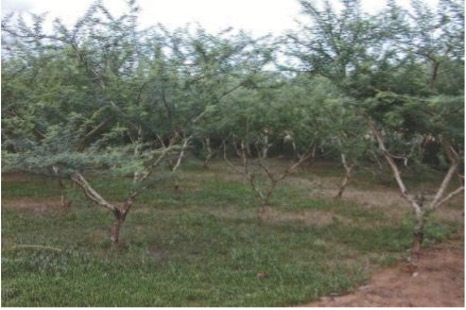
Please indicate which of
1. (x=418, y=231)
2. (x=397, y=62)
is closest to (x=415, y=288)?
(x=418, y=231)

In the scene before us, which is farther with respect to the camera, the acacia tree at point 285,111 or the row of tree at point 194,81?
the acacia tree at point 285,111

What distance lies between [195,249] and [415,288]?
8.62 ft

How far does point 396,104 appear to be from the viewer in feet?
17.6

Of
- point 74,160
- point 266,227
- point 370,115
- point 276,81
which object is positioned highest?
point 276,81

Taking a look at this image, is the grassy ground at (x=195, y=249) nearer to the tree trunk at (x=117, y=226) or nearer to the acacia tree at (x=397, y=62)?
the tree trunk at (x=117, y=226)

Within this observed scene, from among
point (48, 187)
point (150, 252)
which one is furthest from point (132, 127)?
point (48, 187)

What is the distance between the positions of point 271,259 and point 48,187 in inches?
277

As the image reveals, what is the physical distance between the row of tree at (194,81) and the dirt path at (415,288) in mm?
389

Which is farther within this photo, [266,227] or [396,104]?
[266,227]

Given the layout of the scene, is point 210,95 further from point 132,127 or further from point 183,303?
point 183,303

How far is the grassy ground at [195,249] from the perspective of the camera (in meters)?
4.81

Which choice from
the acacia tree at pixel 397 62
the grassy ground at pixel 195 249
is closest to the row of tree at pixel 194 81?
the acacia tree at pixel 397 62

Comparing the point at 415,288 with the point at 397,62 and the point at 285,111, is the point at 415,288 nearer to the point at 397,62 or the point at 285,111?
the point at 397,62

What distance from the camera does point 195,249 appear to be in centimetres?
654
